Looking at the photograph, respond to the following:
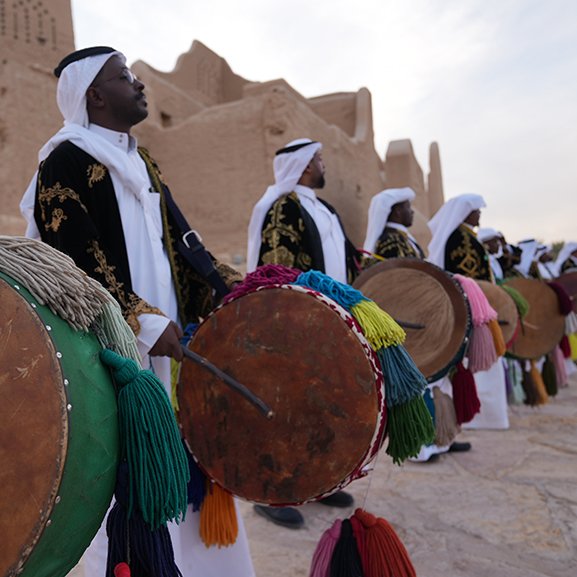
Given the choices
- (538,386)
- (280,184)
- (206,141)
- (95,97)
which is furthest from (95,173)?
(206,141)

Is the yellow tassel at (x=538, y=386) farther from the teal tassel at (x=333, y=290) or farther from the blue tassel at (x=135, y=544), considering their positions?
the blue tassel at (x=135, y=544)

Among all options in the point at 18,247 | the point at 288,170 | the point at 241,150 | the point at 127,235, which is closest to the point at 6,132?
the point at 241,150

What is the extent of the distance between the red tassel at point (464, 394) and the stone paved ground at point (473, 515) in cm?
56

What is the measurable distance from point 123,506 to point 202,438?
0.70 metres

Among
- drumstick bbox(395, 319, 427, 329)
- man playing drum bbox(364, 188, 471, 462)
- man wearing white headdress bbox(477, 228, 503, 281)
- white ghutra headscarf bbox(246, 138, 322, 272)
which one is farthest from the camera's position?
man wearing white headdress bbox(477, 228, 503, 281)

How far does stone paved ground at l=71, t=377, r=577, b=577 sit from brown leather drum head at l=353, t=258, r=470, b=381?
2.09 ft

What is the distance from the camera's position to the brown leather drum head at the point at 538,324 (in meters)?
4.99

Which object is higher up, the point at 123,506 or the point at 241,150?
the point at 241,150

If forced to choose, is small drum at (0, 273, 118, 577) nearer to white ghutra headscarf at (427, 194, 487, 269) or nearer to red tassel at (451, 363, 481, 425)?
red tassel at (451, 363, 481, 425)

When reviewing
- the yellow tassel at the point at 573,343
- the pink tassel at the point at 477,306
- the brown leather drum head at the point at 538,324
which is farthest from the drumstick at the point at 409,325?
the yellow tassel at the point at 573,343

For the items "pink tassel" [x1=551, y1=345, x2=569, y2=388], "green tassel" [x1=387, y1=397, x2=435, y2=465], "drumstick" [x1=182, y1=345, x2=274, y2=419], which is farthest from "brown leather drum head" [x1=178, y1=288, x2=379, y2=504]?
"pink tassel" [x1=551, y1=345, x2=569, y2=388]

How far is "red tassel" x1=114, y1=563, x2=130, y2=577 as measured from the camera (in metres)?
1.14

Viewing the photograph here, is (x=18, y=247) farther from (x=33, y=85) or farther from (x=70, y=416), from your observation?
(x=33, y=85)

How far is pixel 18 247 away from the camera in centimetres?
107
